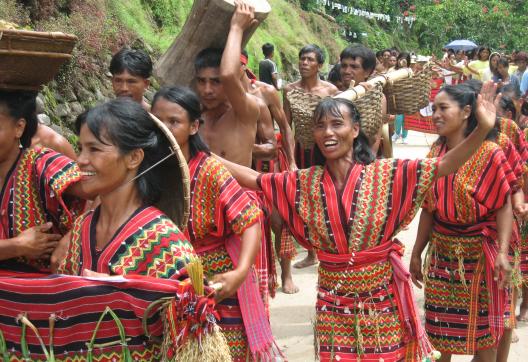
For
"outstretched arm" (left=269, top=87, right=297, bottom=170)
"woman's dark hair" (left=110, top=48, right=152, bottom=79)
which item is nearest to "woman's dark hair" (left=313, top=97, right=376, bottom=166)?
"woman's dark hair" (left=110, top=48, right=152, bottom=79)

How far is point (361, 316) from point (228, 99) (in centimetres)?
139

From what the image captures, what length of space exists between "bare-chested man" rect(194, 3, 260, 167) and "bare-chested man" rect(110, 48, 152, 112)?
1.38 ft

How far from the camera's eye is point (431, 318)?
456cm

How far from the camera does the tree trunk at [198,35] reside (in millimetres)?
3807

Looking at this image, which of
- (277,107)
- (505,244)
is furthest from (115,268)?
(277,107)

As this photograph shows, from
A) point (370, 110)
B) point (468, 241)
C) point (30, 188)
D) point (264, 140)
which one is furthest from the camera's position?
point (264, 140)

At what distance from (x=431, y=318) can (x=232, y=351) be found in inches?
64.7

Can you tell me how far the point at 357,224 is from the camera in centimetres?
343

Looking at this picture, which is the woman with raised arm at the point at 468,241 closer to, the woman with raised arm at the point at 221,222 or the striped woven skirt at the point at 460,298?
the striped woven skirt at the point at 460,298

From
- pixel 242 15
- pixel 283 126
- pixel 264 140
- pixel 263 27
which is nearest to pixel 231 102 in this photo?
pixel 242 15

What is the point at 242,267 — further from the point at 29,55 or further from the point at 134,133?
the point at 29,55

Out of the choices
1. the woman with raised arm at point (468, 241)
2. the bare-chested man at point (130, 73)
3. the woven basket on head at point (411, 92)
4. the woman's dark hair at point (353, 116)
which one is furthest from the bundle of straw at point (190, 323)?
the woven basket on head at point (411, 92)

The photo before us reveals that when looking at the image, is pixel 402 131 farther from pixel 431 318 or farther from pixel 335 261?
pixel 335 261

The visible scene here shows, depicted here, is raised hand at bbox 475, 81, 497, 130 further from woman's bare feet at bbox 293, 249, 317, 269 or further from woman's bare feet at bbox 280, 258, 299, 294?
woman's bare feet at bbox 293, 249, 317, 269
